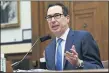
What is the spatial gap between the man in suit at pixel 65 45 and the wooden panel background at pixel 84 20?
152cm

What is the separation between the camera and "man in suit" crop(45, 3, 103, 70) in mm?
2700

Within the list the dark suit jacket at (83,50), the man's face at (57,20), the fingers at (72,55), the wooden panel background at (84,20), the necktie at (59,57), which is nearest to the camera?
the fingers at (72,55)

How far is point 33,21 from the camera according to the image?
205 inches

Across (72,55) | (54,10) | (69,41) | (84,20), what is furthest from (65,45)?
(84,20)

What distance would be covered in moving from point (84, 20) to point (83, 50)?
2070 millimetres

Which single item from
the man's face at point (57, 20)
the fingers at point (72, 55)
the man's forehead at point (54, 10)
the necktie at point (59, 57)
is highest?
the man's forehead at point (54, 10)

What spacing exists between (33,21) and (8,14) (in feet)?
1.88

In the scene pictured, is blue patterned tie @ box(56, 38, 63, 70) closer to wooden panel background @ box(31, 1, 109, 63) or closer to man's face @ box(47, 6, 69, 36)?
man's face @ box(47, 6, 69, 36)

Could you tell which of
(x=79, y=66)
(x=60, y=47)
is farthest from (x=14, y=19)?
(x=79, y=66)

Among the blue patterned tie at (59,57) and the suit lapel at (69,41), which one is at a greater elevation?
the suit lapel at (69,41)

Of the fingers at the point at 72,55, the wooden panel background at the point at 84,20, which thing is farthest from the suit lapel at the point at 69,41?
the wooden panel background at the point at 84,20

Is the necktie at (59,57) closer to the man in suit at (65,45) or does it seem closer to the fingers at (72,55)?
the man in suit at (65,45)

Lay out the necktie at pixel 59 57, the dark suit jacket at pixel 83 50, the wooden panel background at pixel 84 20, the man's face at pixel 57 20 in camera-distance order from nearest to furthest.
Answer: the dark suit jacket at pixel 83 50 → the necktie at pixel 59 57 → the man's face at pixel 57 20 → the wooden panel background at pixel 84 20

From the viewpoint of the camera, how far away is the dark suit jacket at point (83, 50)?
2.67 meters
